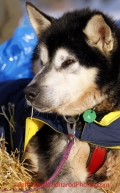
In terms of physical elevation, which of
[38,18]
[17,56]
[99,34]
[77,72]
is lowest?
[17,56]

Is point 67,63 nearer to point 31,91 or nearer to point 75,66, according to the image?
point 75,66

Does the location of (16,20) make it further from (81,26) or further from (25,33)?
(81,26)

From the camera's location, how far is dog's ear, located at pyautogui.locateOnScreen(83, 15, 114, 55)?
2.04m

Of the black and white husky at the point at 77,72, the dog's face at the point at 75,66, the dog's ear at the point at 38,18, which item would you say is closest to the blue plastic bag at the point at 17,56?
the dog's ear at the point at 38,18

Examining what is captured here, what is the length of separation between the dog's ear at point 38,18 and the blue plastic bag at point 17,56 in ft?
7.02

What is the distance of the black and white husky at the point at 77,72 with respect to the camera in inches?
81.8

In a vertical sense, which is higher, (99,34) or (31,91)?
(99,34)

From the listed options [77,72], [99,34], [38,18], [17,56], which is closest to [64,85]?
[77,72]

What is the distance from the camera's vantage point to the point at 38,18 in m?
2.41

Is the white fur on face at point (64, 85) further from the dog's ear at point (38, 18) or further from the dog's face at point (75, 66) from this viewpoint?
the dog's ear at point (38, 18)

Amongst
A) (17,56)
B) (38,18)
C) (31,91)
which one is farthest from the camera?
(17,56)

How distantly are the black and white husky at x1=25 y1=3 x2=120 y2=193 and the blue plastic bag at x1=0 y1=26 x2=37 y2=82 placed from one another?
2.30m

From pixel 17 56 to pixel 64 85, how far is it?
9.20ft

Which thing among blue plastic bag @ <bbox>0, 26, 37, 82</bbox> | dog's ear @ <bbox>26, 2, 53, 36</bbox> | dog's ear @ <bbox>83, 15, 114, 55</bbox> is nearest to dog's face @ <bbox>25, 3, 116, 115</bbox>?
dog's ear @ <bbox>83, 15, 114, 55</bbox>
